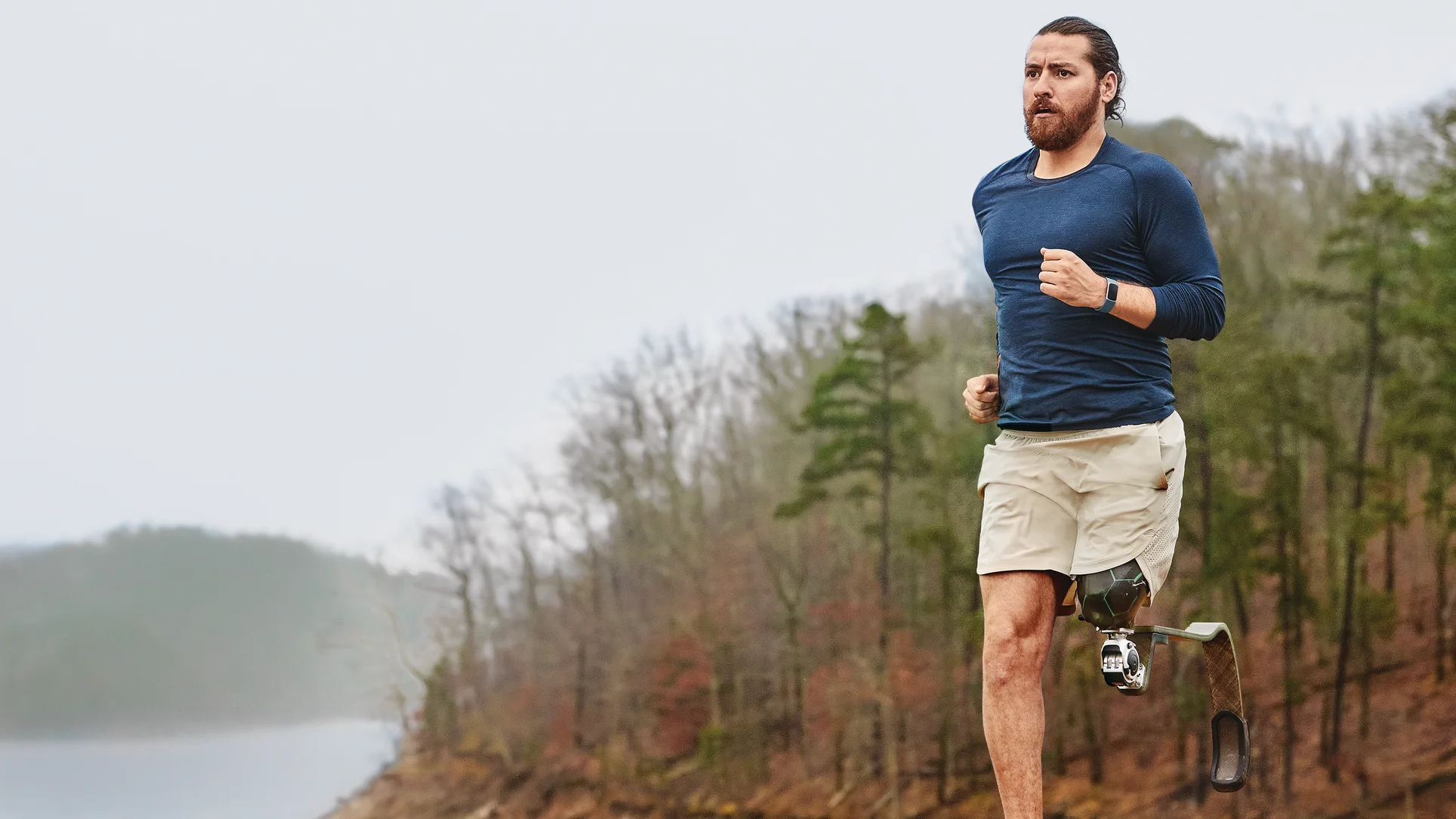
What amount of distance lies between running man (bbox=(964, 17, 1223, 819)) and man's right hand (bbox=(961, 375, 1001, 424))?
90 mm

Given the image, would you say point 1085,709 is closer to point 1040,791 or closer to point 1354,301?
point 1354,301

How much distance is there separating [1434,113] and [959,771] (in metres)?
9.56

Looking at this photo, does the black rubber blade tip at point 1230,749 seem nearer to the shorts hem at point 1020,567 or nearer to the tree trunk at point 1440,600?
the shorts hem at point 1020,567

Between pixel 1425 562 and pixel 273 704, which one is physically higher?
pixel 1425 562

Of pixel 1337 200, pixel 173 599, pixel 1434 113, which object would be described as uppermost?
pixel 1434 113

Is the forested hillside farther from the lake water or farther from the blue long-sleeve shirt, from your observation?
the blue long-sleeve shirt

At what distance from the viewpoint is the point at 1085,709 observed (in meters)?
16.1

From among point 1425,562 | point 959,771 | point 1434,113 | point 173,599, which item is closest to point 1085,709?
point 959,771

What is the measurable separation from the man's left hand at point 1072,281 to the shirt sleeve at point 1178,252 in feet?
0.42

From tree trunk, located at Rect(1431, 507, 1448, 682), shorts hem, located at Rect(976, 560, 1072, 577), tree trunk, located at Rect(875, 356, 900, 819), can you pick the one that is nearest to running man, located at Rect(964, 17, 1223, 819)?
shorts hem, located at Rect(976, 560, 1072, 577)

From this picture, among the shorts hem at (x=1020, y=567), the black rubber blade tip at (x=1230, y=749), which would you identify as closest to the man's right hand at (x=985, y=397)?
the shorts hem at (x=1020, y=567)

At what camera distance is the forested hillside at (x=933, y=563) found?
50.1ft

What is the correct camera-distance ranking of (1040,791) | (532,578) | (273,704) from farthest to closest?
(273,704), (532,578), (1040,791)

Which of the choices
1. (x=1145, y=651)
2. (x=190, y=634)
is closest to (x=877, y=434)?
(x=190, y=634)
